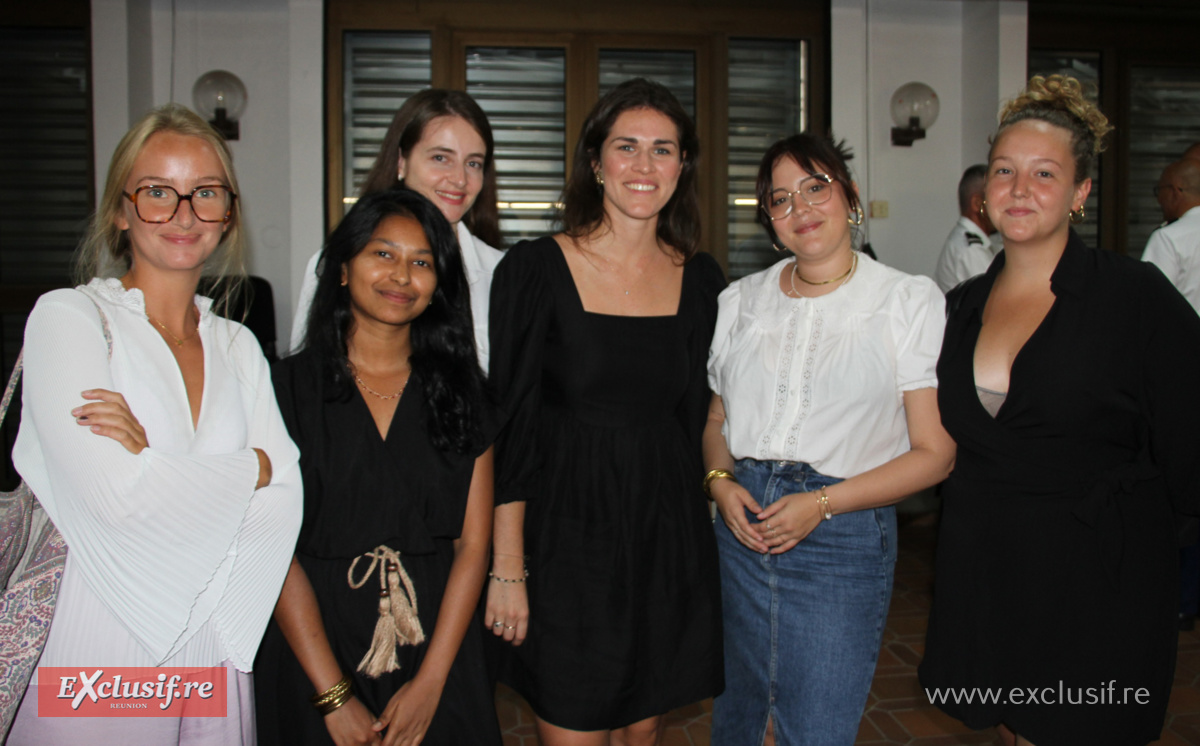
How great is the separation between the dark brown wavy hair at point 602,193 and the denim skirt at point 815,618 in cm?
64

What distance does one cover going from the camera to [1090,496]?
1645mm

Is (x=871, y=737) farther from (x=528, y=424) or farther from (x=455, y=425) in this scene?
(x=455, y=425)

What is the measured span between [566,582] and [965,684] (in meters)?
0.91

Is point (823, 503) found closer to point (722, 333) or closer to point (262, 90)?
point (722, 333)

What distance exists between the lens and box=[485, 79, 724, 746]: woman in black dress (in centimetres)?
177

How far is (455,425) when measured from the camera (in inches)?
64.9

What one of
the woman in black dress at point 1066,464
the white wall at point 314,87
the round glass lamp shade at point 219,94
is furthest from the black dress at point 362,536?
the round glass lamp shade at point 219,94

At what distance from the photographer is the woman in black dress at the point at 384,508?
153 centimetres

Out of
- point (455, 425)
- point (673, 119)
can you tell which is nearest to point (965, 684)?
point (455, 425)

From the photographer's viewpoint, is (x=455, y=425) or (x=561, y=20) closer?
(x=455, y=425)

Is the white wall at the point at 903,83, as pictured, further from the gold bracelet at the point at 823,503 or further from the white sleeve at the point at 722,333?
the gold bracelet at the point at 823,503

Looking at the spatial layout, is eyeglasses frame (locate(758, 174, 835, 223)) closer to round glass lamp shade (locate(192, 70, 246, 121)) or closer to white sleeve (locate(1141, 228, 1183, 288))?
white sleeve (locate(1141, 228, 1183, 288))

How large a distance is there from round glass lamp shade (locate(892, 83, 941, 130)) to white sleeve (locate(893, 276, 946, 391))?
161 inches

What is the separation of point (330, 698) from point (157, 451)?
56 centimetres
